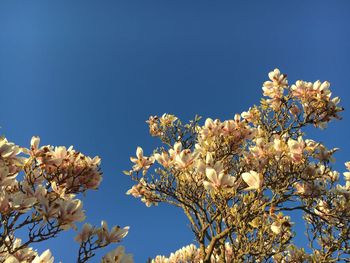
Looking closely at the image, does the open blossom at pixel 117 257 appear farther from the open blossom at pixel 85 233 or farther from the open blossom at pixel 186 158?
the open blossom at pixel 186 158

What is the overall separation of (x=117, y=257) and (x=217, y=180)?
1.67 m

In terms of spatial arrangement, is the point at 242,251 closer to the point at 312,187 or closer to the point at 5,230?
the point at 312,187

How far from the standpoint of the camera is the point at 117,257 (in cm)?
333

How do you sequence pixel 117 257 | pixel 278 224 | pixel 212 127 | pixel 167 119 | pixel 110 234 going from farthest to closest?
pixel 167 119
pixel 212 127
pixel 278 224
pixel 110 234
pixel 117 257

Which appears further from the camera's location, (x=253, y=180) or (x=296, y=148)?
(x=296, y=148)

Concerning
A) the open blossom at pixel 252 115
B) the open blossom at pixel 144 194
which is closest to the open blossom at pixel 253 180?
the open blossom at pixel 252 115

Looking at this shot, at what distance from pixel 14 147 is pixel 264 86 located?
5369mm

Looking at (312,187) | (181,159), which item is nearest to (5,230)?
(181,159)

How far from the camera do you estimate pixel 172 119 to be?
10.2 metres

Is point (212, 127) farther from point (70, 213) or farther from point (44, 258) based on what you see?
point (44, 258)

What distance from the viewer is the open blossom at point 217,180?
14.4 feet

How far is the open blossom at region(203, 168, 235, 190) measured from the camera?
4.39 metres

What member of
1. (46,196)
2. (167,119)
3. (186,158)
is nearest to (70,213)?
(46,196)

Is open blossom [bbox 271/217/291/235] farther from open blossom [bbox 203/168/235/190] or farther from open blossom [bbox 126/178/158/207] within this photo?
open blossom [bbox 126/178/158/207]
